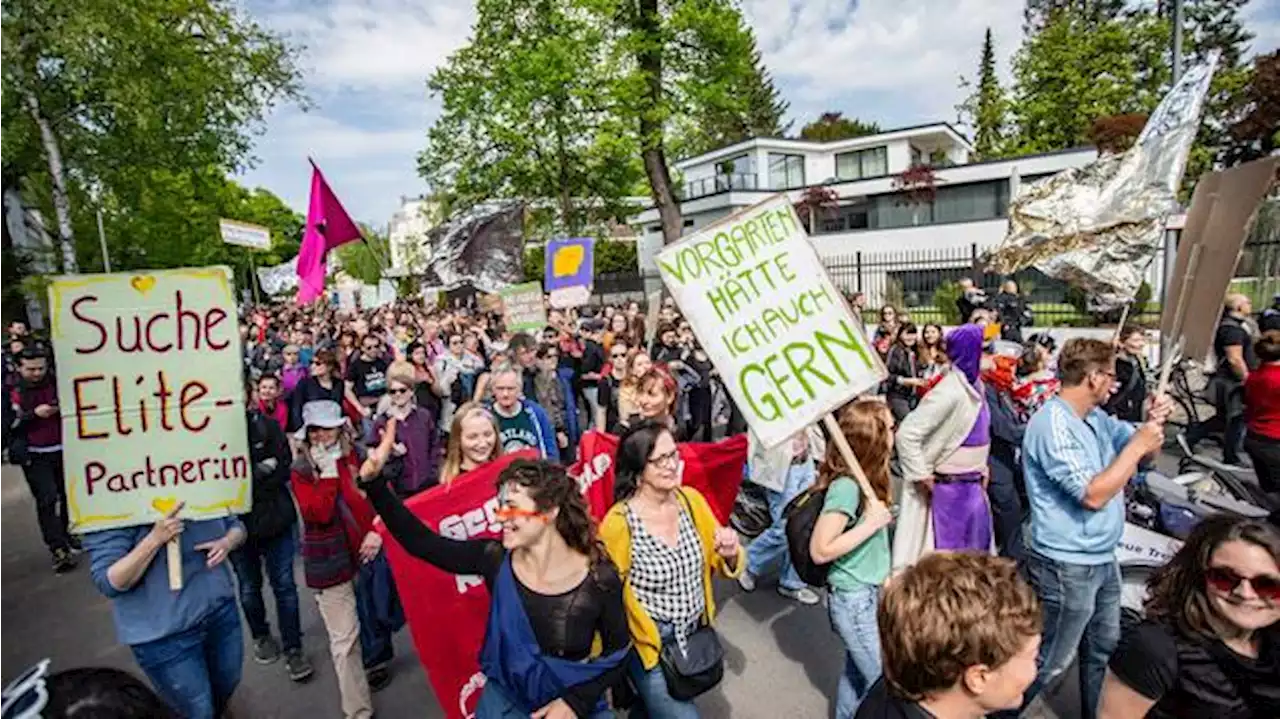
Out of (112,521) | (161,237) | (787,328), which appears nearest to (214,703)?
(112,521)

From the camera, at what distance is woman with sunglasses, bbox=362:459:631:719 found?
2389mm

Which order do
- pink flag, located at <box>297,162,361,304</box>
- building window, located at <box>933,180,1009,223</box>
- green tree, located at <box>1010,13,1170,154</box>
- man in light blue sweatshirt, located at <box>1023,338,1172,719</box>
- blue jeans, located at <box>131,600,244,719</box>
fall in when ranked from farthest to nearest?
green tree, located at <box>1010,13,1170,154</box> → building window, located at <box>933,180,1009,223</box> → pink flag, located at <box>297,162,361,304</box> → man in light blue sweatshirt, located at <box>1023,338,1172,719</box> → blue jeans, located at <box>131,600,244,719</box>

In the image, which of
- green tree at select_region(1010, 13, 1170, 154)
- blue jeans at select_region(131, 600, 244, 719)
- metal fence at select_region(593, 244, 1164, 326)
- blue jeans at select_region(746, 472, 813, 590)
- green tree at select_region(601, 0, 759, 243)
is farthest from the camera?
green tree at select_region(1010, 13, 1170, 154)

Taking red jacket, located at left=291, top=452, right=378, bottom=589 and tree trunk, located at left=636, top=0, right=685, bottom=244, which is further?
tree trunk, located at left=636, top=0, right=685, bottom=244

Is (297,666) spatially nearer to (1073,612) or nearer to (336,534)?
(336,534)

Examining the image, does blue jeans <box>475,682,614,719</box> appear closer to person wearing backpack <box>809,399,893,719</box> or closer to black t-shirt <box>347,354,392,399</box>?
person wearing backpack <box>809,399,893,719</box>

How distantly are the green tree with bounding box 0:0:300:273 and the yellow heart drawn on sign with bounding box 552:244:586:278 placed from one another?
32.7 ft

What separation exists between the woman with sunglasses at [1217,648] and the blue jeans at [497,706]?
173cm

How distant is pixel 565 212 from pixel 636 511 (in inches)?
893

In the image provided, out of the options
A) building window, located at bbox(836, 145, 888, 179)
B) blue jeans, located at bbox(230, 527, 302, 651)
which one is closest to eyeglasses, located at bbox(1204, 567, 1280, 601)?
blue jeans, located at bbox(230, 527, 302, 651)

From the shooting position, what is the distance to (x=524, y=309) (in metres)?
11.2

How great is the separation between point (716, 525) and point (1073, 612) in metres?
1.61

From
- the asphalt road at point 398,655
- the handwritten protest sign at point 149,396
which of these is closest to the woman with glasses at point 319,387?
the asphalt road at point 398,655

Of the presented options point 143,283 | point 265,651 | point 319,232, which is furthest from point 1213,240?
point 319,232
